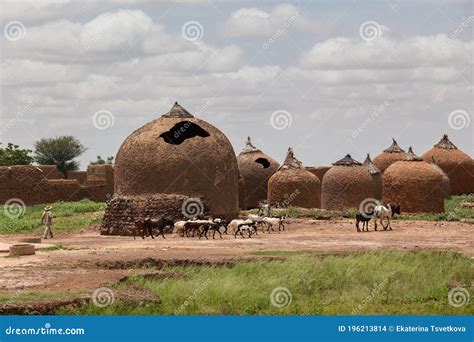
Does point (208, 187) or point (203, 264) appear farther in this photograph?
point (208, 187)

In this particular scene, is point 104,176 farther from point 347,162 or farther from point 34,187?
point 347,162

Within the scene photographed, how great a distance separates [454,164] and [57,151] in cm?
3584

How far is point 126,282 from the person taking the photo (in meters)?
16.7

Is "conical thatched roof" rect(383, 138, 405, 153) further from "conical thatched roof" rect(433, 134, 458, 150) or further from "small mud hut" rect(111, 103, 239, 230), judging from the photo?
"small mud hut" rect(111, 103, 239, 230)

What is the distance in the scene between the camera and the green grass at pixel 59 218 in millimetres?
31344

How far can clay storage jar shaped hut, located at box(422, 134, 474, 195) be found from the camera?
51969mm

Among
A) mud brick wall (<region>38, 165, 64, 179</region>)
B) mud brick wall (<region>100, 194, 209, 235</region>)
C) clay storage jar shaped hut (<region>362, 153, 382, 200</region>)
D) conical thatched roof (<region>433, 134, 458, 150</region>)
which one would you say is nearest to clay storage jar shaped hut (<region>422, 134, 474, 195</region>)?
conical thatched roof (<region>433, 134, 458, 150</region>)

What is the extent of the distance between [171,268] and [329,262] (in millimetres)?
3522

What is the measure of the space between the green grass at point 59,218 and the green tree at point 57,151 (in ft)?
112

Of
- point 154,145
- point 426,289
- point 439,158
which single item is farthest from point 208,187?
point 439,158

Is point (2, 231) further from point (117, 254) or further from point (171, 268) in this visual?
point (171, 268)

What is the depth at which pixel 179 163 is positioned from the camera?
29.0 meters

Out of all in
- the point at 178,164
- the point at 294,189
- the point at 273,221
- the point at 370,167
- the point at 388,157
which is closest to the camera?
the point at 273,221

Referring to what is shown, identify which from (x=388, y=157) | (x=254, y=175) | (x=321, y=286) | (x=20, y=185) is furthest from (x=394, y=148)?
(x=321, y=286)
